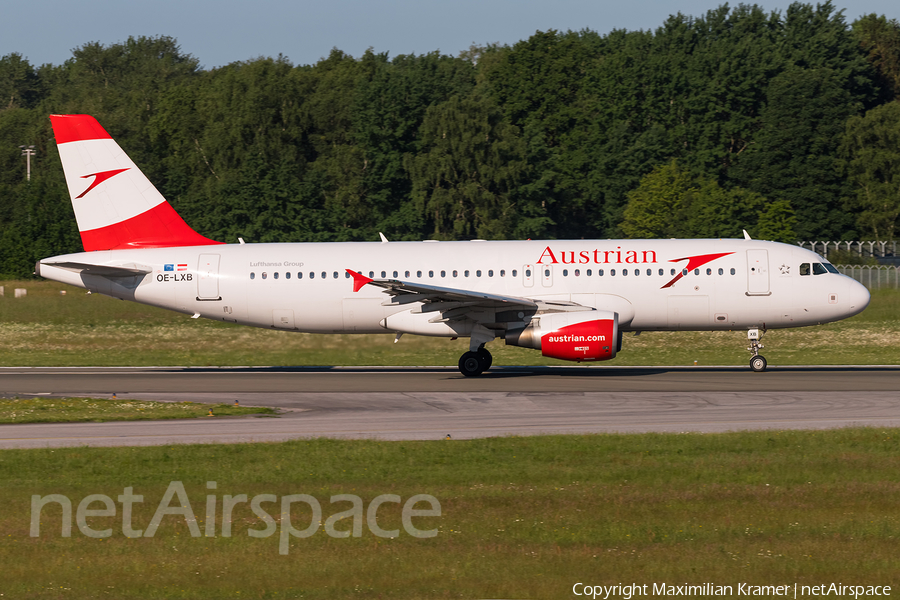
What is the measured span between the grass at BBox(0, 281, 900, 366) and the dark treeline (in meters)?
27.9

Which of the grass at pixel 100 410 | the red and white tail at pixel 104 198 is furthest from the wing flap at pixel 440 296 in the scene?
the red and white tail at pixel 104 198

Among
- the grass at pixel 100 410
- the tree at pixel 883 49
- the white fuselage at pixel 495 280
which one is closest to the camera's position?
the grass at pixel 100 410

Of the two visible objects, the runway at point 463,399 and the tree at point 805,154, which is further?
the tree at point 805,154

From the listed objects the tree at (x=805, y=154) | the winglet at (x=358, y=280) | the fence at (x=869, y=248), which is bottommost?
the winglet at (x=358, y=280)

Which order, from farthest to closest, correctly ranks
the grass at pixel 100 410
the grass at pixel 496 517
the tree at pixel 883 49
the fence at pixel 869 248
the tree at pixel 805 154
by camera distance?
the tree at pixel 883 49, the tree at pixel 805 154, the fence at pixel 869 248, the grass at pixel 100 410, the grass at pixel 496 517

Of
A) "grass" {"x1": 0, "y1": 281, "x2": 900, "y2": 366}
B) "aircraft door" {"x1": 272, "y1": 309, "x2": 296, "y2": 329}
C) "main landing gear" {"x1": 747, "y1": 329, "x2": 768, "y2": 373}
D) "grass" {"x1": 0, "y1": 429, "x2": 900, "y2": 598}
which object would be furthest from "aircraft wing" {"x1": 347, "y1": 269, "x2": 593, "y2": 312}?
"grass" {"x1": 0, "y1": 429, "x2": 900, "y2": 598}

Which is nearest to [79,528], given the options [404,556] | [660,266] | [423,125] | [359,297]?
[404,556]

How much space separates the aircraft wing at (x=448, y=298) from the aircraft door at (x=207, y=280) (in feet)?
14.9

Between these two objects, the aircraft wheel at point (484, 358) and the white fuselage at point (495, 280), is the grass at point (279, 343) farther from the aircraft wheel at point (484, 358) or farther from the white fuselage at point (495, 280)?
the aircraft wheel at point (484, 358)

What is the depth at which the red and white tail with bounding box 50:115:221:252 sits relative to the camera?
1340 inches

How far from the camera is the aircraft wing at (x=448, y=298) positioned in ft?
98.1

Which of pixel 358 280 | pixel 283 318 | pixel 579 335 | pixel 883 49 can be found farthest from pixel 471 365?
pixel 883 49

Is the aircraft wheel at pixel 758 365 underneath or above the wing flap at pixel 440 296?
underneath

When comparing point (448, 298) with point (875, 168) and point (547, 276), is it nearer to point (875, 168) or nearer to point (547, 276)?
point (547, 276)
